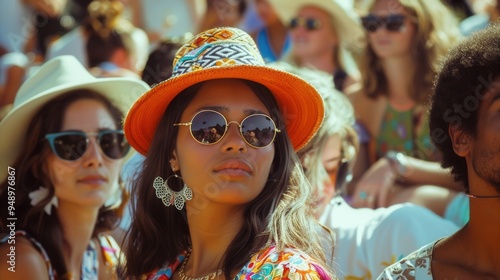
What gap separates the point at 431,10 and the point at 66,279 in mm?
2984

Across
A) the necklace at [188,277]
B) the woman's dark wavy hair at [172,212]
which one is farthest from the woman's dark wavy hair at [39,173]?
the necklace at [188,277]

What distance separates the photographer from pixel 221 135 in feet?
10.1

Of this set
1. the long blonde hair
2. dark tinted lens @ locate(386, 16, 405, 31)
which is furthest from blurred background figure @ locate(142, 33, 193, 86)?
the long blonde hair

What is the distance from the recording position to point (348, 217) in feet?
13.9

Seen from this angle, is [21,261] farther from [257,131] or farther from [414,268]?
[414,268]

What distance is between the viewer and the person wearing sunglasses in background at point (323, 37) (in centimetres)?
655

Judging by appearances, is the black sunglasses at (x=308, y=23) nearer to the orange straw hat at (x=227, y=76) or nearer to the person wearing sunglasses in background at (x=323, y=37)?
the person wearing sunglasses in background at (x=323, y=37)

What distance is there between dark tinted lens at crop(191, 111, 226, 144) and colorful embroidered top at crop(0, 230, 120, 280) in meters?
1.09

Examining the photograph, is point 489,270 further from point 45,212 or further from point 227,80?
point 45,212

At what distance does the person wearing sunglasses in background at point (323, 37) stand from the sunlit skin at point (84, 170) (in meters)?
2.71

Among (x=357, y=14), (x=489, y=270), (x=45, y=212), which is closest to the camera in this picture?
(x=489, y=270)

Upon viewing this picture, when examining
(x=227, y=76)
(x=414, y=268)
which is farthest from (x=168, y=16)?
(x=414, y=268)

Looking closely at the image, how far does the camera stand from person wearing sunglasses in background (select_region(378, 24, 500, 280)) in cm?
282

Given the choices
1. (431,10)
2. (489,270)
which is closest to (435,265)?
(489,270)
